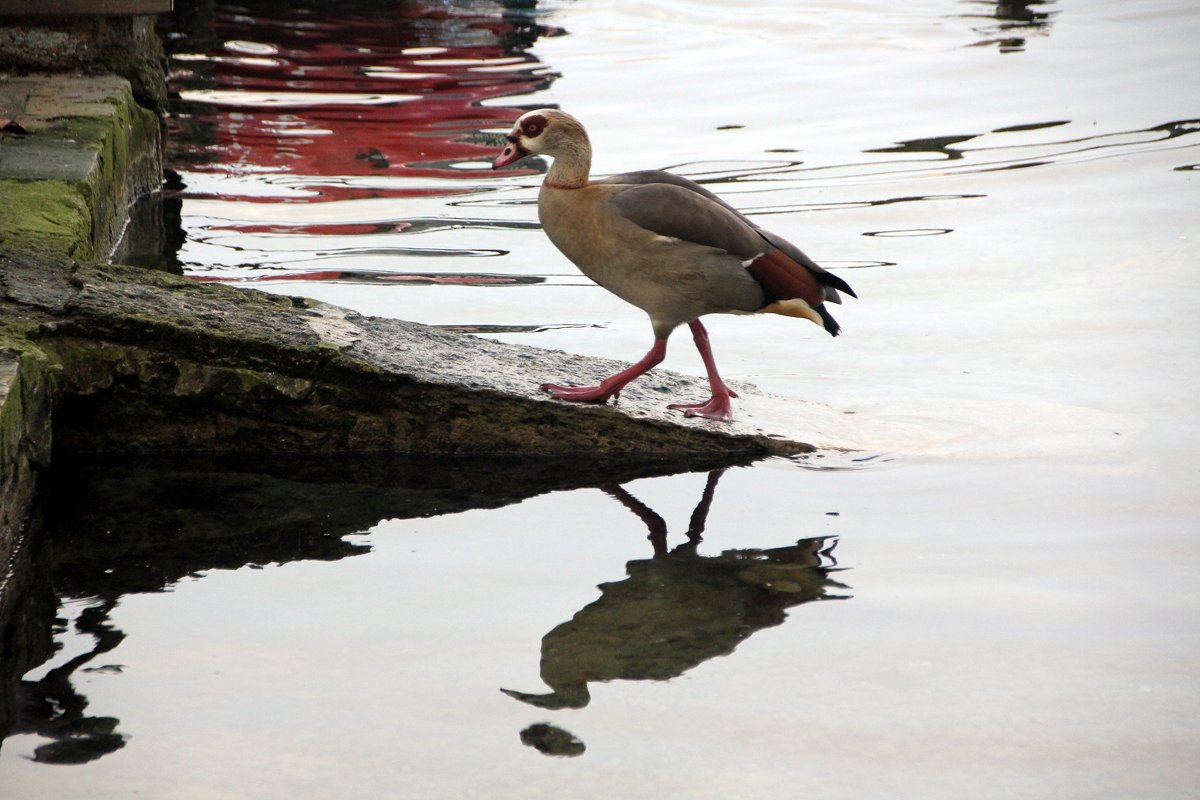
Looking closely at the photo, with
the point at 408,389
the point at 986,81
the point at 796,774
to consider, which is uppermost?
the point at 986,81

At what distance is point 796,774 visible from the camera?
2.79 m

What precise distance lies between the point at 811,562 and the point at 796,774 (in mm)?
1085

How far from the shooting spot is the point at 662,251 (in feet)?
14.8

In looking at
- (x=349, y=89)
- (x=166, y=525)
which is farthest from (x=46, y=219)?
(x=349, y=89)

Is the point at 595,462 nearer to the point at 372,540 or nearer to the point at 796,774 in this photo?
the point at 372,540

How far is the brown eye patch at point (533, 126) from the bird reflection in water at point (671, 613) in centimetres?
148

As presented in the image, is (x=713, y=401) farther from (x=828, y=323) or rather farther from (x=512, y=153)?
(x=512, y=153)

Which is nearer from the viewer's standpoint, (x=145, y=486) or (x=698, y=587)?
(x=698, y=587)

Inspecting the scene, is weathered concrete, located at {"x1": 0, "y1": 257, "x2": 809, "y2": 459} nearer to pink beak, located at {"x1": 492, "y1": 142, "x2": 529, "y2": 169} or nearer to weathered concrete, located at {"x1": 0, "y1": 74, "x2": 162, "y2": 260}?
weathered concrete, located at {"x1": 0, "y1": 74, "x2": 162, "y2": 260}

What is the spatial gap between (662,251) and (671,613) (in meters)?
1.44

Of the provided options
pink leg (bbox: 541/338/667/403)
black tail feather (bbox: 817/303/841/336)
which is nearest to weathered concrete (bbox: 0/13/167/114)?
pink leg (bbox: 541/338/667/403)

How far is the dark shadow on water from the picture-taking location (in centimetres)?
300

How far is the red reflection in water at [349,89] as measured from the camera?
953cm

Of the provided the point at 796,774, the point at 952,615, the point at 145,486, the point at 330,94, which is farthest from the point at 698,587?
the point at 330,94
